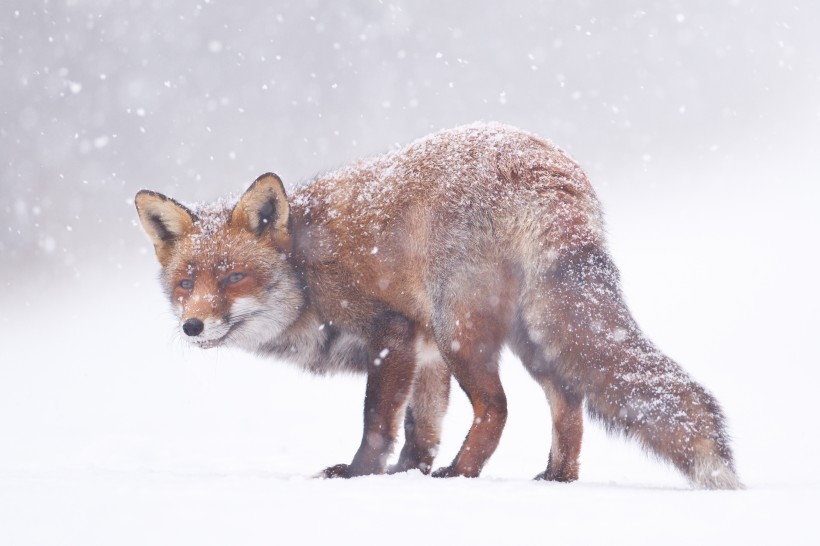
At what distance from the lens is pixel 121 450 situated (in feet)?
22.6

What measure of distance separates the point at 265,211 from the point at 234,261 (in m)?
0.38

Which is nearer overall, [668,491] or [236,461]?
[668,491]

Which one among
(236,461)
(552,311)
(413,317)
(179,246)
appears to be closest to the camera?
(552,311)

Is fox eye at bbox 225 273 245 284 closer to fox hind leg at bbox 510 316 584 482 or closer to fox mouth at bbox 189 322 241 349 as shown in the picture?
fox mouth at bbox 189 322 241 349

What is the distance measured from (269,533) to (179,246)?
2654 mm

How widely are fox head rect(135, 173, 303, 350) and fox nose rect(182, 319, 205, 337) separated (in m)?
0.10

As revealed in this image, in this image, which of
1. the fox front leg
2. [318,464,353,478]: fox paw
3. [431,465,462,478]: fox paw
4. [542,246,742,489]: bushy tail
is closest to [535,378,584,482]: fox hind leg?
[542,246,742,489]: bushy tail

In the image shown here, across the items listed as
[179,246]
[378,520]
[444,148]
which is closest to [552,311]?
[444,148]

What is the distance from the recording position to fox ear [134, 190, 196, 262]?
4.66m

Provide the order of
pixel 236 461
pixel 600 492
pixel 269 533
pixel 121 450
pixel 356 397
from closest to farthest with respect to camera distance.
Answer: pixel 269 533, pixel 600 492, pixel 236 461, pixel 121 450, pixel 356 397

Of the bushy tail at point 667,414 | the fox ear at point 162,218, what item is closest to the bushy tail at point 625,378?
the bushy tail at point 667,414

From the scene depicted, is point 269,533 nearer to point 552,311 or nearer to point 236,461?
point 552,311

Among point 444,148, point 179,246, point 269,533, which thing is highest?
point 444,148

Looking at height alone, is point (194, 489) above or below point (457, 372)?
below
